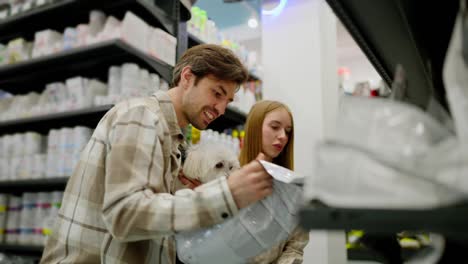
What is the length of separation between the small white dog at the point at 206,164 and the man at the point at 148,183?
8 centimetres

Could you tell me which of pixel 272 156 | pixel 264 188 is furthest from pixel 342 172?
pixel 272 156

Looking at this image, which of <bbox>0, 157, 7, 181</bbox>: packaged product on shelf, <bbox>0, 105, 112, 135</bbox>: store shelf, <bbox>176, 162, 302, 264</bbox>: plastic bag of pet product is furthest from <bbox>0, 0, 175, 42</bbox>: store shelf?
<bbox>176, 162, 302, 264</bbox>: plastic bag of pet product

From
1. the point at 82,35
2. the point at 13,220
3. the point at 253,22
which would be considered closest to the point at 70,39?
the point at 82,35

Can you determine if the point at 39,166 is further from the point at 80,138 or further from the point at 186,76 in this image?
the point at 186,76

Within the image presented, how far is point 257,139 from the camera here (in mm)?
2295

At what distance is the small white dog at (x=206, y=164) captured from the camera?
4.78ft

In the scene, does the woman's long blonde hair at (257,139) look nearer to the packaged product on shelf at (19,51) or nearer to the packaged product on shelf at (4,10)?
the packaged product on shelf at (19,51)

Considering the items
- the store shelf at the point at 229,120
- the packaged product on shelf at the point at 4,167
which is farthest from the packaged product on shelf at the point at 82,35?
the store shelf at the point at 229,120

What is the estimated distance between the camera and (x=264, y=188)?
927mm

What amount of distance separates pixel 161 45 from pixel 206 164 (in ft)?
5.38

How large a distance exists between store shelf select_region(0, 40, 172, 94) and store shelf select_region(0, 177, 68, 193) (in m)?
0.85

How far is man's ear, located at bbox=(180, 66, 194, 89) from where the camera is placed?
1.51 m

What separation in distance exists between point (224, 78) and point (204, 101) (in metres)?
0.11

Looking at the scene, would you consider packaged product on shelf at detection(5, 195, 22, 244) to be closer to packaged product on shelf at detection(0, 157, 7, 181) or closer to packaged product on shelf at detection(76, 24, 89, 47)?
packaged product on shelf at detection(0, 157, 7, 181)
